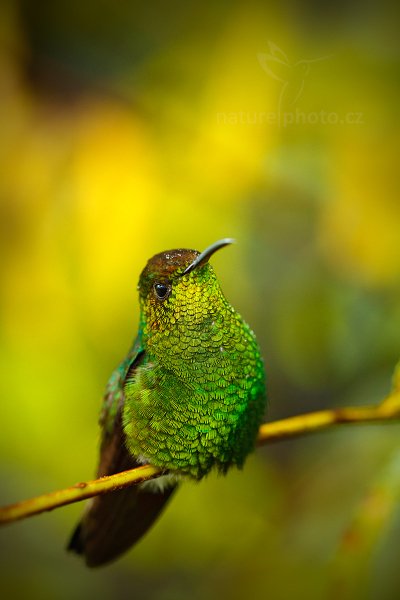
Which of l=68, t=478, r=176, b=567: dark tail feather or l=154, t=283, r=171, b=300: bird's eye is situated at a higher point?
l=154, t=283, r=171, b=300: bird's eye

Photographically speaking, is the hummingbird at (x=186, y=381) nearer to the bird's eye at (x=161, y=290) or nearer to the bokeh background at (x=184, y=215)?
the bird's eye at (x=161, y=290)

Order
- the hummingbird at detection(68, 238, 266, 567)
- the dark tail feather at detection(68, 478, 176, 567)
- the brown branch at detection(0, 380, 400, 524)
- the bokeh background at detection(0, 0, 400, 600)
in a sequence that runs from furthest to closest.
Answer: the bokeh background at detection(0, 0, 400, 600), the dark tail feather at detection(68, 478, 176, 567), the hummingbird at detection(68, 238, 266, 567), the brown branch at detection(0, 380, 400, 524)

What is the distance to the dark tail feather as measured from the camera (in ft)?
3.01

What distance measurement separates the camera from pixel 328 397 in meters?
1.40

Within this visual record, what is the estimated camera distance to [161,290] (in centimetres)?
82

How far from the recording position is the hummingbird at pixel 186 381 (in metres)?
0.81

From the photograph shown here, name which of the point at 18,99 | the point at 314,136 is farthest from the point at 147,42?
the point at 314,136

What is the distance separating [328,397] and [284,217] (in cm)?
45
